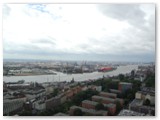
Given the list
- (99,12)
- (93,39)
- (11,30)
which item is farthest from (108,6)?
A: (11,30)

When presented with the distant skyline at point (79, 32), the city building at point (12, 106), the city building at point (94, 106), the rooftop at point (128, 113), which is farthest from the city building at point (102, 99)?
the city building at point (12, 106)

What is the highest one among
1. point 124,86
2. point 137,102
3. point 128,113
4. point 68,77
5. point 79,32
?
point 79,32

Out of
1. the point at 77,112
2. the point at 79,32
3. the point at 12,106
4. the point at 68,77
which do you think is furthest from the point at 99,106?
the point at 12,106

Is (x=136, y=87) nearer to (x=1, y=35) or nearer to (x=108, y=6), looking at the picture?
(x=108, y=6)

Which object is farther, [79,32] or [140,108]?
[79,32]

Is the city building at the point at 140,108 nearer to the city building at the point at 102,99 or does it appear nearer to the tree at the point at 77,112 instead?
the city building at the point at 102,99

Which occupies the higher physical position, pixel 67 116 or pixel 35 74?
pixel 35 74

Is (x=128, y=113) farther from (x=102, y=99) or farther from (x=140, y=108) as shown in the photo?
(x=102, y=99)

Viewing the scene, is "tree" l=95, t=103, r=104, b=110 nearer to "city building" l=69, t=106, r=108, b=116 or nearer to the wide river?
"city building" l=69, t=106, r=108, b=116
